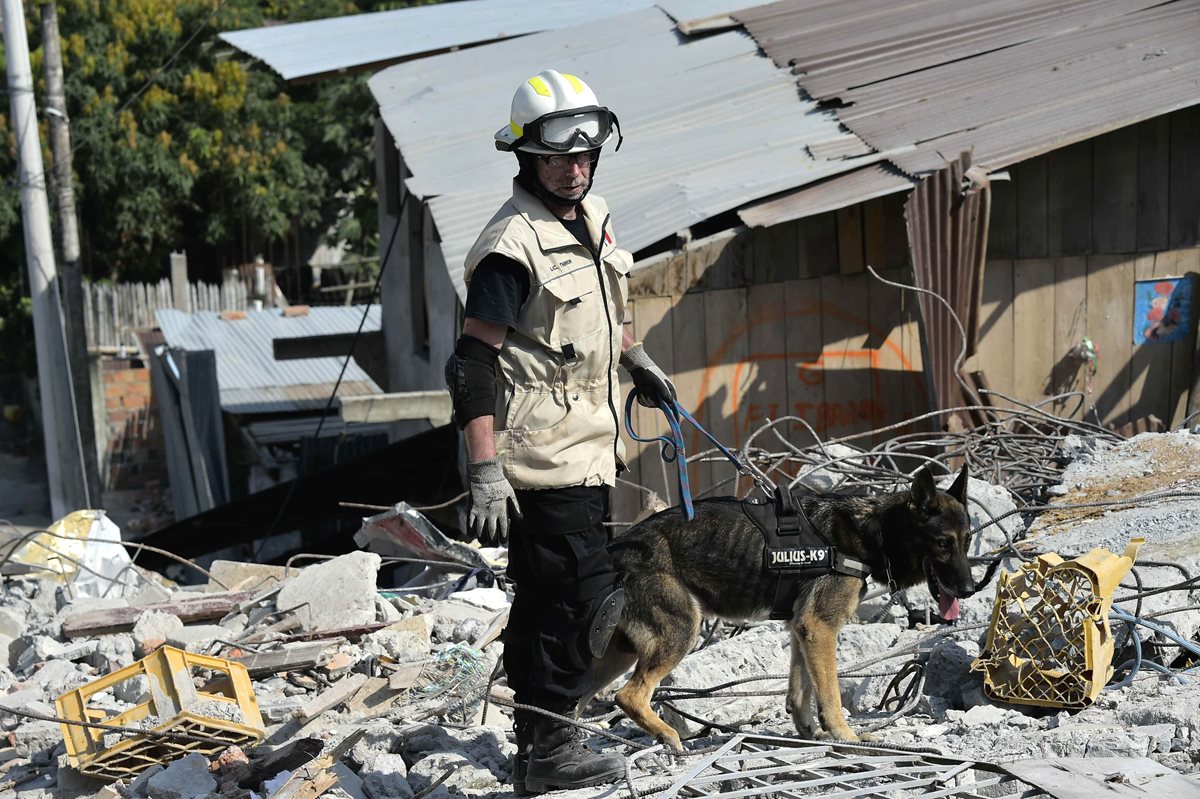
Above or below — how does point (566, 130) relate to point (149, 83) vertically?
below

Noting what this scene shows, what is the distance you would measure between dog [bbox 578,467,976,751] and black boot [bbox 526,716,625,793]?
26 centimetres

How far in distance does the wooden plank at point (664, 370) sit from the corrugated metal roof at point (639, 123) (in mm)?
528

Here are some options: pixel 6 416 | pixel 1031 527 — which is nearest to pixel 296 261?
pixel 6 416

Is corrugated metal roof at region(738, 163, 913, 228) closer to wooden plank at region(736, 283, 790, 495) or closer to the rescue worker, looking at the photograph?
wooden plank at region(736, 283, 790, 495)

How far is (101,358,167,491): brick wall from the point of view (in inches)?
773

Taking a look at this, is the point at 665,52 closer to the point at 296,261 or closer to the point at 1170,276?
the point at 1170,276

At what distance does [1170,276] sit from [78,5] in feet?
66.3

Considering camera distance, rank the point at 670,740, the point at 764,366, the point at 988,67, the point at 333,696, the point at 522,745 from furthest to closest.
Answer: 1. the point at 988,67
2. the point at 764,366
3. the point at 333,696
4. the point at 670,740
5. the point at 522,745

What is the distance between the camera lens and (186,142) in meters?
23.6

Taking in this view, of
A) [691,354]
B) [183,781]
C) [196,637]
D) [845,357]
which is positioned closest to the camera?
[183,781]

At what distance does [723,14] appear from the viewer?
12.4 meters

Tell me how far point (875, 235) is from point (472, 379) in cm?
528

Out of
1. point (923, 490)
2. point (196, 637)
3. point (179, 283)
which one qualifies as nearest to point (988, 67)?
point (923, 490)

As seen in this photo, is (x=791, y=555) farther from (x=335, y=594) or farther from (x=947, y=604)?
(x=335, y=594)
